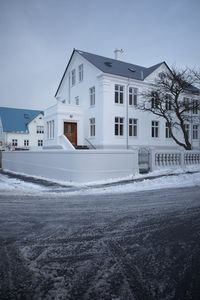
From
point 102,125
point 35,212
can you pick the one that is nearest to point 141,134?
point 102,125

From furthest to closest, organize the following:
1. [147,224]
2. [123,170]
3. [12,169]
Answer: [12,169] < [123,170] < [147,224]

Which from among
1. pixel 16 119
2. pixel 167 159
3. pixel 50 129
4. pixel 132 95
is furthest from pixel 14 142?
pixel 167 159

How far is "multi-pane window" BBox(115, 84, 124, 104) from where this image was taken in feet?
70.4

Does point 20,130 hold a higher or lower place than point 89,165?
higher

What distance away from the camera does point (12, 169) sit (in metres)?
21.9

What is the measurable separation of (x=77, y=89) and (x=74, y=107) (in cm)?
419

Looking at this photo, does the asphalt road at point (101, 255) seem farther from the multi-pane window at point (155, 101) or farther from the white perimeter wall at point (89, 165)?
the multi-pane window at point (155, 101)

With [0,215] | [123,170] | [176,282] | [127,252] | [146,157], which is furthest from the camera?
[146,157]

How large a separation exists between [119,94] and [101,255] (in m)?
20.2

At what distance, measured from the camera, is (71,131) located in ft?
72.1

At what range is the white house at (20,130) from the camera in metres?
44.4

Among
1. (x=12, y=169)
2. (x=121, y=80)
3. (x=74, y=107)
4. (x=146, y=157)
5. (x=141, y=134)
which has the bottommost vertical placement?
(x=12, y=169)

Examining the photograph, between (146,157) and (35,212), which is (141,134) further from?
(35,212)

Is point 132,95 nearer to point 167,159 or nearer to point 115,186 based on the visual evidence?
point 167,159
